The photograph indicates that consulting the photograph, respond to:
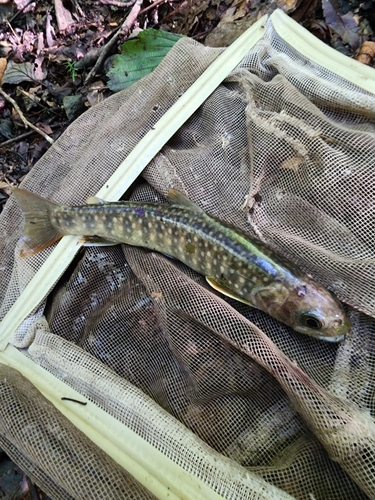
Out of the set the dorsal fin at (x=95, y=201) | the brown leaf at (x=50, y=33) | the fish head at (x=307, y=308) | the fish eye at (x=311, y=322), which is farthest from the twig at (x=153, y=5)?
the fish eye at (x=311, y=322)

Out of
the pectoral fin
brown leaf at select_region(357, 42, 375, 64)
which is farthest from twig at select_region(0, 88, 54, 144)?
brown leaf at select_region(357, 42, 375, 64)

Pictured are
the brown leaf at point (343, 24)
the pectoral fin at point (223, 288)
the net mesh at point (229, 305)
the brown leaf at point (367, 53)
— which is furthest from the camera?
the brown leaf at point (343, 24)

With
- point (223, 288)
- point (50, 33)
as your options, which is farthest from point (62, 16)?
point (223, 288)

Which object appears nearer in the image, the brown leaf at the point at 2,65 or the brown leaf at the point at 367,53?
the brown leaf at the point at 367,53

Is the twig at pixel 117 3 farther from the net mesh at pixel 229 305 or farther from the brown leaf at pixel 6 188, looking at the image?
the brown leaf at pixel 6 188

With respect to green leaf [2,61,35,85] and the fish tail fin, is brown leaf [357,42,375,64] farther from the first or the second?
green leaf [2,61,35,85]

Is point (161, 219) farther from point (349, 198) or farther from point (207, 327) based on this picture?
point (349, 198)
